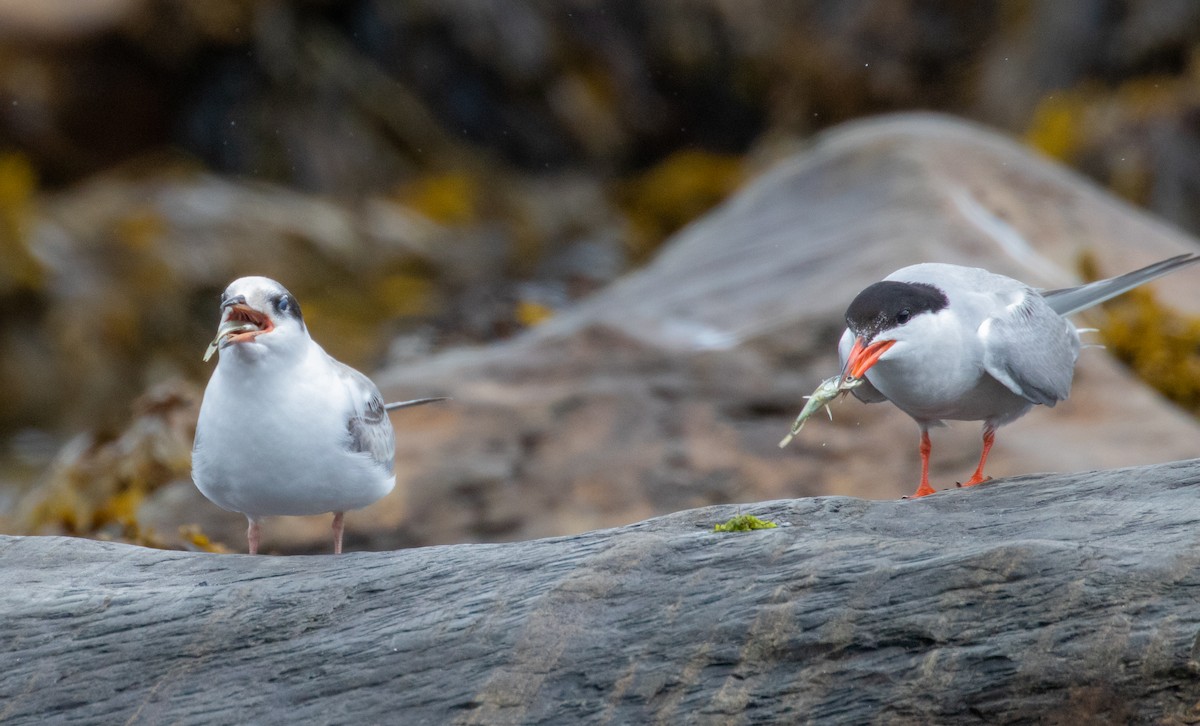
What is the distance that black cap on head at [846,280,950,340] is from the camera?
4.41 meters

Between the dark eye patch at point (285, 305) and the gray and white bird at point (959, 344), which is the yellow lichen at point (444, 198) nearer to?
the gray and white bird at point (959, 344)

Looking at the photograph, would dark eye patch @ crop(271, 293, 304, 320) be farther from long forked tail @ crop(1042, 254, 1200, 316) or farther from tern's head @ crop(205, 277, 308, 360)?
long forked tail @ crop(1042, 254, 1200, 316)

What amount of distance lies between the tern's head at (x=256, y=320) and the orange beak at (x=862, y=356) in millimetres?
1918

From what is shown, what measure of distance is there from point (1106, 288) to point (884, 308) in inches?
53.2

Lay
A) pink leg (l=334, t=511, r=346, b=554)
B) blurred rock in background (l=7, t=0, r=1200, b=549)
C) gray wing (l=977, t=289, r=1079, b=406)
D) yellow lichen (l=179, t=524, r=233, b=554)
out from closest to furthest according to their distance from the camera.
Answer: gray wing (l=977, t=289, r=1079, b=406) → pink leg (l=334, t=511, r=346, b=554) → yellow lichen (l=179, t=524, r=233, b=554) → blurred rock in background (l=7, t=0, r=1200, b=549)

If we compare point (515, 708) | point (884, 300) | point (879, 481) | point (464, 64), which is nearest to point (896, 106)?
point (464, 64)

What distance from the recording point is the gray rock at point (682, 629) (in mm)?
3551

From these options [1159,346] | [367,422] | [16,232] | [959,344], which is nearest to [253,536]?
[367,422]

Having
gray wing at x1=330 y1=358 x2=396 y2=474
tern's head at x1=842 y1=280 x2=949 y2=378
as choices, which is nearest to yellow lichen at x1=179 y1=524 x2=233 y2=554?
gray wing at x1=330 y1=358 x2=396 y2=474

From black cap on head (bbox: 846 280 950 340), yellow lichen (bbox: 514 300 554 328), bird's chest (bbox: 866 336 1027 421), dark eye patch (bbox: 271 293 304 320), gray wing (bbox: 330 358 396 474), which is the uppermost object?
yellow lichen (bbox: 514 300 554 328)

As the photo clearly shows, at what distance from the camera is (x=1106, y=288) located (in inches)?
204

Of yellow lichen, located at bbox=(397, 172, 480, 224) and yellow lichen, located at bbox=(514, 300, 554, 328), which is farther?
yellow lichen, located at bbox=(397, 172, 480, 224)

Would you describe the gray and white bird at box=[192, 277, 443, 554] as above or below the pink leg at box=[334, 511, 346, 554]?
above

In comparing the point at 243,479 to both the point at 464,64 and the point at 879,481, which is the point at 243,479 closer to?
the point at 879,481
